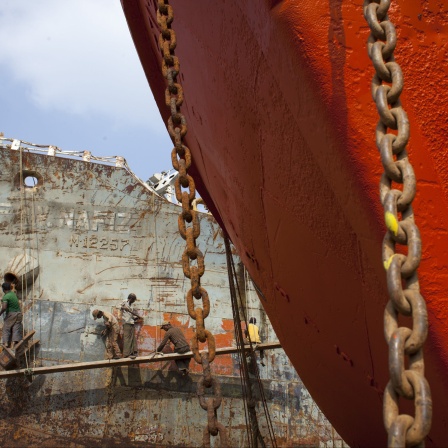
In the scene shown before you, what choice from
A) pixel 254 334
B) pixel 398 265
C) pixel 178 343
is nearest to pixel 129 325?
pixel 178 343

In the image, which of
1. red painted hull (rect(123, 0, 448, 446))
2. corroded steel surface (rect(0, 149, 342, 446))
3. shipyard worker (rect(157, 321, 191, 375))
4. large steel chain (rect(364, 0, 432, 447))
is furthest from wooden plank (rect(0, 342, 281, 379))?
large steel chain (rect(364, 0, 432, 447))

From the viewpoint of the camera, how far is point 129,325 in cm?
1095

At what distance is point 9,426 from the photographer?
9953 mm

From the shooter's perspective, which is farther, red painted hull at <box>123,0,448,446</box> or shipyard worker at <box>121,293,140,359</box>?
shipyard worker at <box>121,293,140,359</box>

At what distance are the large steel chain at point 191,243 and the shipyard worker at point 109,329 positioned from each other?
8.75 meters

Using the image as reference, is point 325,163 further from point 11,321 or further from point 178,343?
point 11,321

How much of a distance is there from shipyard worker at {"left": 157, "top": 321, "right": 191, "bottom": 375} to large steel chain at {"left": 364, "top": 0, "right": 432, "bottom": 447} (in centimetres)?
950

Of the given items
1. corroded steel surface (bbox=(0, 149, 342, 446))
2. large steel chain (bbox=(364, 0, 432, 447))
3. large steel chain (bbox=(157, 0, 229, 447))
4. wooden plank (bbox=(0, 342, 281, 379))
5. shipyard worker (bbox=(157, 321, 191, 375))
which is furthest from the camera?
shipyard worker (bbox=(157, 321, 191, 375))

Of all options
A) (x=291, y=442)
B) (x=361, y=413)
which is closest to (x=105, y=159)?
(x=291, y=442)

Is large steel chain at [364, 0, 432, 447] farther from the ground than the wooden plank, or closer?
farther from the ground

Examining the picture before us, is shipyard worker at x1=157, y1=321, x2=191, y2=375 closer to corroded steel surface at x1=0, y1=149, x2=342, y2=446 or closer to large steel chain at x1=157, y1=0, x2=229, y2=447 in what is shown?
corroded steel surface at x1=0, y1=149, x2=342, y2=446

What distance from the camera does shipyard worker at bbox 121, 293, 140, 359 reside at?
35.2 feet

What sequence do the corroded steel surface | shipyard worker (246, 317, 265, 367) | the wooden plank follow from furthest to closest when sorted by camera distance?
shipyard worker (246, 317, 265, 367) < the corroded steel surface < the wooden plank

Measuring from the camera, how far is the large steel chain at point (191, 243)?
2.01 meters
